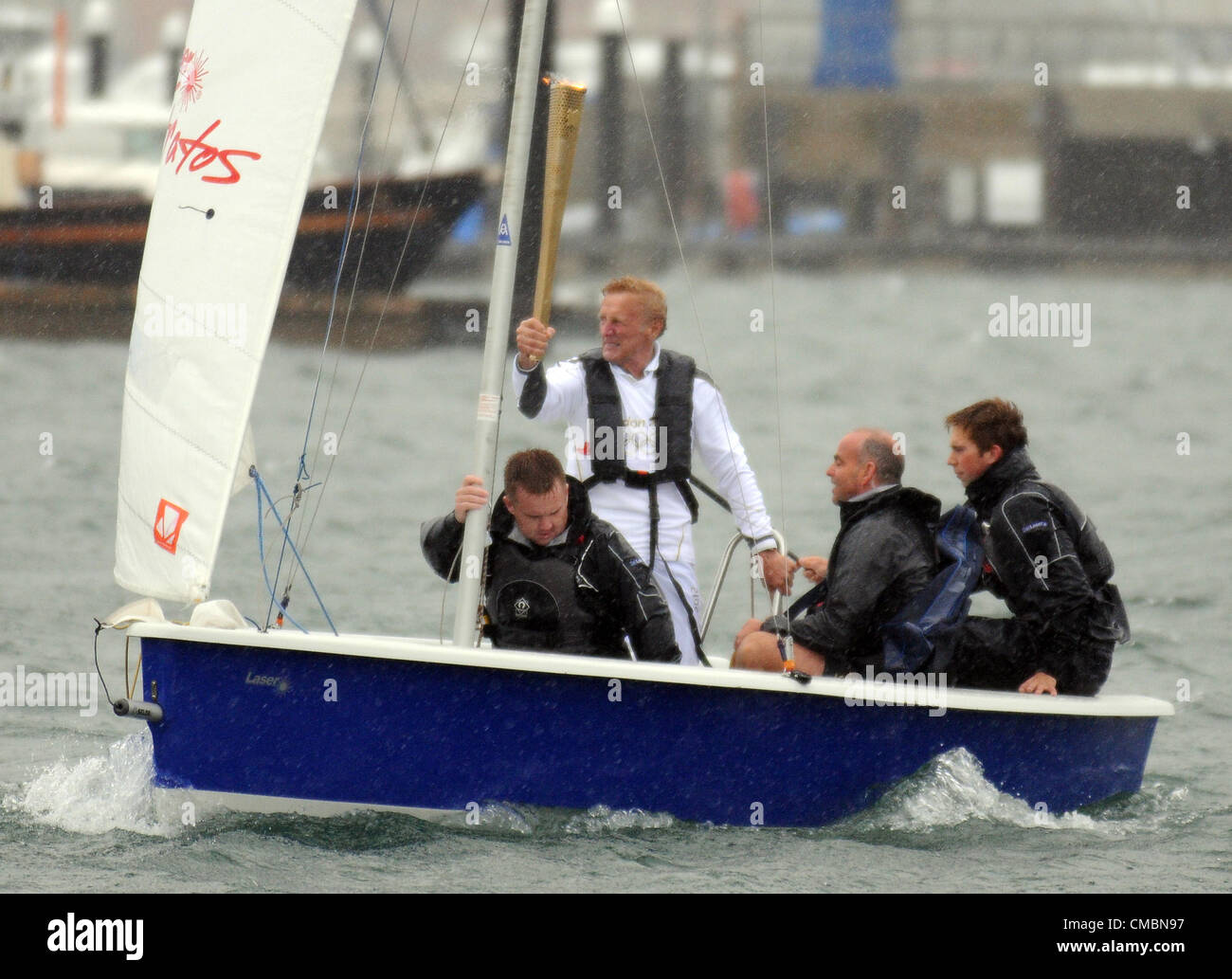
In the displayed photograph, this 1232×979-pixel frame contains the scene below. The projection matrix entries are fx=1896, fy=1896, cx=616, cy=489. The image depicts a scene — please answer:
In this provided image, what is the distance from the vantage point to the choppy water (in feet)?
16.2

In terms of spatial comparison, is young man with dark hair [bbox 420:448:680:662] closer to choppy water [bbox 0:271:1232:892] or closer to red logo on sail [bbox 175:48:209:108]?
choppy water [bbox 0:271:1232:892]

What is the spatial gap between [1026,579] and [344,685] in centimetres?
180

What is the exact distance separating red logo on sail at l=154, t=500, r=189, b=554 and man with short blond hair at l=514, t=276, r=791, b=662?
0.95 metres

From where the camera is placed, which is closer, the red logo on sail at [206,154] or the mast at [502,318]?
the mast at [502,318]

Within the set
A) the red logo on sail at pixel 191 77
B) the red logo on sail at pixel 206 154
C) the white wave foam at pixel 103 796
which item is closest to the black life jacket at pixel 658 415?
the red logo on sail at pixel 206 154

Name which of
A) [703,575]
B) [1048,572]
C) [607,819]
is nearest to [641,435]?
[607,819]

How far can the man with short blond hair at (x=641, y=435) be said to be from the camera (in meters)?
5.19

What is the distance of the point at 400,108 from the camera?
89.9 ft

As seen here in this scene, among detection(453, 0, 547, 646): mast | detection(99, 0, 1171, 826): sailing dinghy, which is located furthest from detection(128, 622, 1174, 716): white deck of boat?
detection(453, 0, 547, 646): mast

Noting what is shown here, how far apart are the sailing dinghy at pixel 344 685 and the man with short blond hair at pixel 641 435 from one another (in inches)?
14.9

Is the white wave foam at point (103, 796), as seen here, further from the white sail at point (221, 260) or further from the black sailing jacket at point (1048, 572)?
the black sailing jacket at point (1048, 572)

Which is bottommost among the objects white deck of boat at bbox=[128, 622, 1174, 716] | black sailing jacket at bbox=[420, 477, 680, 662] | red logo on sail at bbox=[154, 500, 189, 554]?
white deck of boat at bbox=[128, 622, 1174, 716]

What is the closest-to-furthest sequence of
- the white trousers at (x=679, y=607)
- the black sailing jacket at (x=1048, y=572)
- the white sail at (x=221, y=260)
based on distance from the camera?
the white sail at (x=221, y=260) → the black sailing jacket at (x=1048, y=572) → the white trousers at (x=679, y=607)
